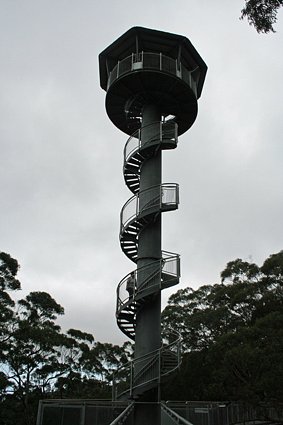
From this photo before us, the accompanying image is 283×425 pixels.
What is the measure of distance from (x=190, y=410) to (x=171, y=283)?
5.09 metres

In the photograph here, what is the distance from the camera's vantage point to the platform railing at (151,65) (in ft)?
58.7

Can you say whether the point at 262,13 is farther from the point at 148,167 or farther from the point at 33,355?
the point at 33,355

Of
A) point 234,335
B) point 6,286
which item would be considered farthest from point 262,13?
point 6,286

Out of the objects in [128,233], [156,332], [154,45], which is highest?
[154,45]

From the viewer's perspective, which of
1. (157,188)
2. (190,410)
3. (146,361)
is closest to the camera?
(146,361)

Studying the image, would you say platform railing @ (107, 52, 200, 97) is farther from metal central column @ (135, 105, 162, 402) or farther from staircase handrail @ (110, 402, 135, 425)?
staircase handrail @ (110, 402, 135, 425)

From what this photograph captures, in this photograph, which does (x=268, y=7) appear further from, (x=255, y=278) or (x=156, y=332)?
(x=255, y=278)

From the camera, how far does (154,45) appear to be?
18.8 m

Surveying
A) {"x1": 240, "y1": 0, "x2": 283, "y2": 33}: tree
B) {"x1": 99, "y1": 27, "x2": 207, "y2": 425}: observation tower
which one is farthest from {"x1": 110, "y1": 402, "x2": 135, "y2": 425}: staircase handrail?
{"x1": 240, "y1": 0, "x2": 283, "y2": 33}: tree

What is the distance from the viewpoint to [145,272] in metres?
15.5

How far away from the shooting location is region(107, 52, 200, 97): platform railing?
17891mm

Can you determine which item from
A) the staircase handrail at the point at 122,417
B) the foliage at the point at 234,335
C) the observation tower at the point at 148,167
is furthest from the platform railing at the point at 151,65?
the staircase handrail at the point at 122,417

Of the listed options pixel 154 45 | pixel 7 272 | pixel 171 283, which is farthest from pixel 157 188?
pixel 7 272

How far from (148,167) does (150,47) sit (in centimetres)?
594
